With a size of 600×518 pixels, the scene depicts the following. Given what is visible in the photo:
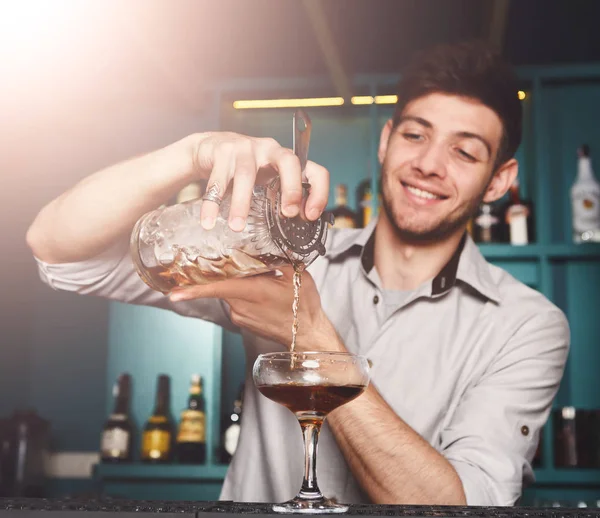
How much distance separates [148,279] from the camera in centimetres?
134

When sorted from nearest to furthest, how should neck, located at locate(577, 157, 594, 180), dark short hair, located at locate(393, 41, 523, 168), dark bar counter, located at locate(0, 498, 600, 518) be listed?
dark bar counter, located at locate(0, 498, 600, 518), dark short hair, located at locate(393, 41, 523, 168), neck, located at locate(577, 157, 594, 180)

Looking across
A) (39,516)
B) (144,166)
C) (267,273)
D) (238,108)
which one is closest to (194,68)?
(238,108)

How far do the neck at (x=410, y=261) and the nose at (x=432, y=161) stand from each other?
168mm

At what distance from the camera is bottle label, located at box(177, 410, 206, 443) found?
6.89 feet

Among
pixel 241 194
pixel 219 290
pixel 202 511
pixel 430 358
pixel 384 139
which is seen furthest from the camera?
pixel 384 139

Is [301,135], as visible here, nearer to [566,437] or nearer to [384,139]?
[384,139]

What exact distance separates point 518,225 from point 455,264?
35 centimetres

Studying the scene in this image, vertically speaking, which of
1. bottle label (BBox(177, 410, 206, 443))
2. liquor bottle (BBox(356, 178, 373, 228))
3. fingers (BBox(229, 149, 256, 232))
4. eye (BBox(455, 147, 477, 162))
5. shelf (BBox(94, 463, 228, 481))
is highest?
eye (BBox(455, 147, 477, 162))

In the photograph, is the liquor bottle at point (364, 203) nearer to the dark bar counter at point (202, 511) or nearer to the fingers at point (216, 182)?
the fingers at point (216, 182)

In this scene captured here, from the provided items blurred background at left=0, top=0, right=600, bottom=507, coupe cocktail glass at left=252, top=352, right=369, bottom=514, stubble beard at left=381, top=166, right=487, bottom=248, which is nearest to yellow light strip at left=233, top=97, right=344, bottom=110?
blurred background at left=0, top=0, right=600, bottom=507

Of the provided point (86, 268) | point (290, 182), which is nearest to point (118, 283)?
point (86, 268)

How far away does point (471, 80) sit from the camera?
1.94 meters

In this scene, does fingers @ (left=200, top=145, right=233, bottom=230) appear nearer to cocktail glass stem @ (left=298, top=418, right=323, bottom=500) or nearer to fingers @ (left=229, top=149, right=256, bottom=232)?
fingers @ (left=229, top=149, right=256, bottom=232)

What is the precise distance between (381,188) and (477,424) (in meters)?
0.70
